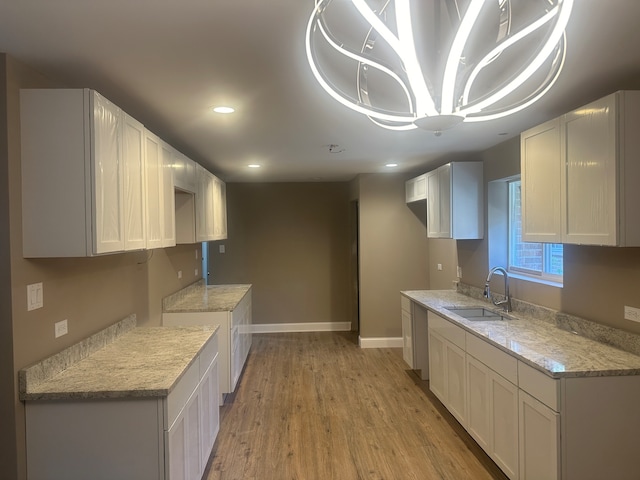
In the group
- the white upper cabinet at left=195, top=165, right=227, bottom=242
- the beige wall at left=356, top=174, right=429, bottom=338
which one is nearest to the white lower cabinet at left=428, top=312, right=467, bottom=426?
the beige wall at left=356, top=174, right=429, bottom=338

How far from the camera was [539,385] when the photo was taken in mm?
1977

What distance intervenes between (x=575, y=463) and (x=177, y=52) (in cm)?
264

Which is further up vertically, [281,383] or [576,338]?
[576,338]

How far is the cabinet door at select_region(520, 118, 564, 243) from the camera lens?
2.36 metres

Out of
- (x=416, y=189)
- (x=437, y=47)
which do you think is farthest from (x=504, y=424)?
(x=416, y=189)

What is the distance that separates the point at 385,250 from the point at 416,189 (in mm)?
934

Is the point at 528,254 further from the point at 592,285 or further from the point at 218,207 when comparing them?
the point at 218,207

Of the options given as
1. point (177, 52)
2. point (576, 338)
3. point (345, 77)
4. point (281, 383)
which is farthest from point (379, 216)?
point (177, 52)

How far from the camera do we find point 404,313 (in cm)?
429

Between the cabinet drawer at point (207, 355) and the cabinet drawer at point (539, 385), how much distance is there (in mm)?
1824

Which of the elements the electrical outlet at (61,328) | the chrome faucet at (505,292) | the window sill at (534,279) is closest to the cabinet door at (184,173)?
the electrical outlet at (61,328)

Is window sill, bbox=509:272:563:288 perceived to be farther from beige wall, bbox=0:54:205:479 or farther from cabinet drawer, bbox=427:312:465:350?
beige wall, bbox=0:54:205:479

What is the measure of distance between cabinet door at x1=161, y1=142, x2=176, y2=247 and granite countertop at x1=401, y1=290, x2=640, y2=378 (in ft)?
7.17

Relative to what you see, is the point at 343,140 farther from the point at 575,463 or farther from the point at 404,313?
the point at 575,463
